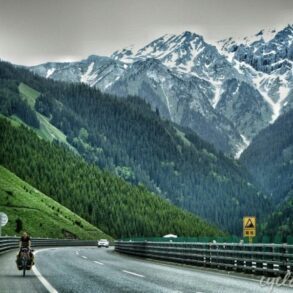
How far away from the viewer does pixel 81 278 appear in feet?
74.1

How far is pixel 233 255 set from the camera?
92.0 feet

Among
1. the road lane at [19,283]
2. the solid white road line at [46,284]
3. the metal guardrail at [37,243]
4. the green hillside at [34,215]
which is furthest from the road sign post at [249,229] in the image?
the green hillside at [34,215]

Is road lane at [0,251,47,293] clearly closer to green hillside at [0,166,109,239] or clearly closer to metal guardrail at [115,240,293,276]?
metal guardrail at [115,240,293,276]

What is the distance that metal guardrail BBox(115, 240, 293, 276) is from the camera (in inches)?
901

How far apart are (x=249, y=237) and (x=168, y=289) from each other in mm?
10312

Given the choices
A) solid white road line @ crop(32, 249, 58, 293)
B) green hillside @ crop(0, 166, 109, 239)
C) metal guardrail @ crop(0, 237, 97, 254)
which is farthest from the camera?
green hillside @ crop(0, 166, 109, 239)

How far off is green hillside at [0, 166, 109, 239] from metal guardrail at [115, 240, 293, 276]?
253 feet

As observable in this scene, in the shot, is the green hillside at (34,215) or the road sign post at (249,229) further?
the green hillside at (34,215)

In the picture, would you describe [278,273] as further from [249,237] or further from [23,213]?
[23,213]

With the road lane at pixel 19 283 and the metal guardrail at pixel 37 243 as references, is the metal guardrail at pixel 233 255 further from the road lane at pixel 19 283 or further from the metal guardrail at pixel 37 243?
the metal guardrail at pixel 37 243

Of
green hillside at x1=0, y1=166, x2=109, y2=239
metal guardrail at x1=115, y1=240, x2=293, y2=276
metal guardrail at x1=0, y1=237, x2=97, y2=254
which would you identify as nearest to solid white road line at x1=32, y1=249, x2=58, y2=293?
metal guardrail at x1=115, y1=240, x2=293, y2=276

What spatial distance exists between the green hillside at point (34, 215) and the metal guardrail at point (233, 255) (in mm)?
77043

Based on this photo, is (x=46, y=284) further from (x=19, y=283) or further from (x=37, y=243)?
(x=37, y=243)

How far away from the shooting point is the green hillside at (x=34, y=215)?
125 m
